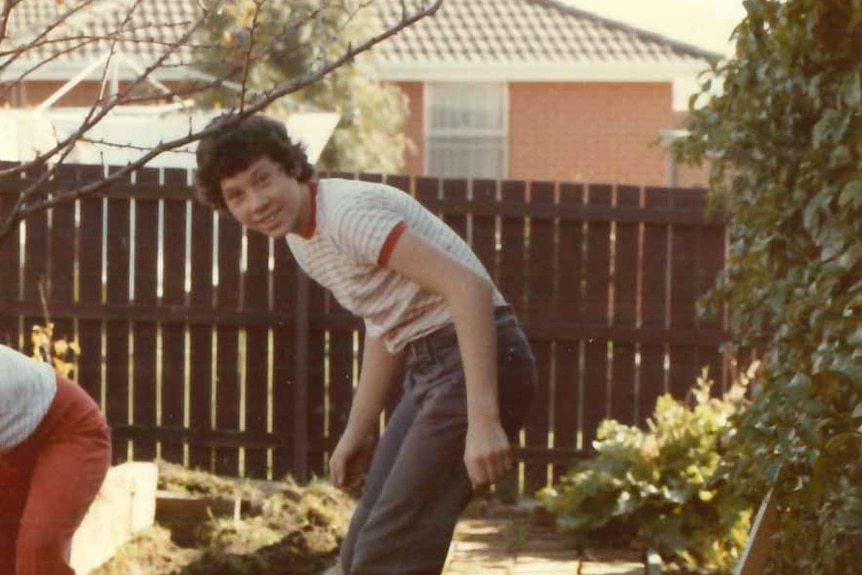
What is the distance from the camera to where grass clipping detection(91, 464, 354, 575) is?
6570 mm

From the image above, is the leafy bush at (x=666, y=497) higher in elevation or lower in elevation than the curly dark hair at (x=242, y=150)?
lower

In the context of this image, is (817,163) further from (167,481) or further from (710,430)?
(167,481)

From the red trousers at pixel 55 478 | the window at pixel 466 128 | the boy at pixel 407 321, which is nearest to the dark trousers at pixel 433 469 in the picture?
the boy at pixel 407 321

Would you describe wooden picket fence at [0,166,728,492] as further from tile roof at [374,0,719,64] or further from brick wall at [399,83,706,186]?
brick wall at [399,83,706,186]

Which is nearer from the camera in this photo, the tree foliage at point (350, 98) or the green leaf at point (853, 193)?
the green leaf at point (853, 193)

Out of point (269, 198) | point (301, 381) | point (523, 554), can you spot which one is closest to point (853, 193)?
point (269, 198)

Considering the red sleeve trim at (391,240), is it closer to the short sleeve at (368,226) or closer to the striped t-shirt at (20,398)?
the short sleeve at (368,226)

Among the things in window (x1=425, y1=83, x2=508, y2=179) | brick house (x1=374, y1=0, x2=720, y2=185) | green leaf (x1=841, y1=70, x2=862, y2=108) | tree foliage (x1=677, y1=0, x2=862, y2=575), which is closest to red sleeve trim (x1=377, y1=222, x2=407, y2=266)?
tree foliage (x1=677, y1=0, x2=862, y2=575)

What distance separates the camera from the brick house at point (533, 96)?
20828mm

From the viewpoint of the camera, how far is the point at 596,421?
9.11 metres

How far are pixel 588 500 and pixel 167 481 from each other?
200 cm

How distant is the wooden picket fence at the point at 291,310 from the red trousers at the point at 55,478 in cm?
468

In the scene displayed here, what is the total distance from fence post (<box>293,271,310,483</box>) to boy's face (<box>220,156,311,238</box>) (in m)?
5.38

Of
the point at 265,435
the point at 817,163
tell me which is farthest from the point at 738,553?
the point at 265,435
